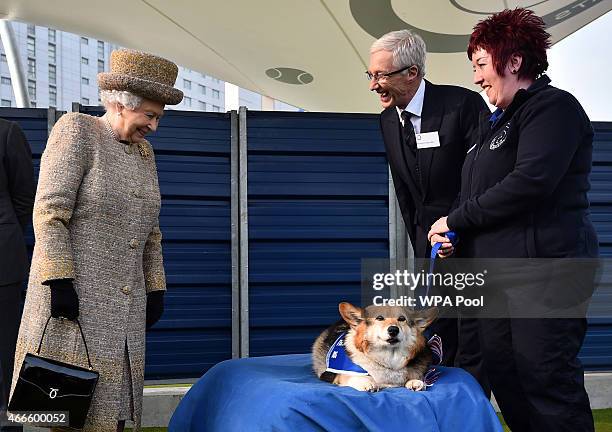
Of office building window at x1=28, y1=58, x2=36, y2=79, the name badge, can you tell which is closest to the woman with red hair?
the name badge

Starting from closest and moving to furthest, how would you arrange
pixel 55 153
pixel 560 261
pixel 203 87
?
pixel 560 261
pixel 55 153
pixel 203 87

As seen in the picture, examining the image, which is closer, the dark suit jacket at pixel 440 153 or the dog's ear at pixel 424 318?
the dog's ear at pixel 424 318

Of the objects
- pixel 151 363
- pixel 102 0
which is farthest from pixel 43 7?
pixel 151 363

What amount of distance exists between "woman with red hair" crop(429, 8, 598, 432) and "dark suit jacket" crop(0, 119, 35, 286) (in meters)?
2.11

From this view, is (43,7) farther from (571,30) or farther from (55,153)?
(571,30)

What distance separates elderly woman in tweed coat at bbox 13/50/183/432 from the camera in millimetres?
1943

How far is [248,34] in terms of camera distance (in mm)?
8852

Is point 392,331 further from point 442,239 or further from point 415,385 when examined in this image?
point 442,239

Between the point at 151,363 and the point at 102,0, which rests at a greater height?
the point at 102,0

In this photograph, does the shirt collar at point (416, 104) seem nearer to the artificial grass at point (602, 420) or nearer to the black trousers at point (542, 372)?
the black trousers at point (542, 372)

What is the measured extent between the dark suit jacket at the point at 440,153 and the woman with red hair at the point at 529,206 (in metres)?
0.36

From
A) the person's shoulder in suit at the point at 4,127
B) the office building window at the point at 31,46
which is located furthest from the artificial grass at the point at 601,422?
the office building window at the point at 31,46

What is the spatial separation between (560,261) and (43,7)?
755 centimetres

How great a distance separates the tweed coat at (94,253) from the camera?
195 cm
